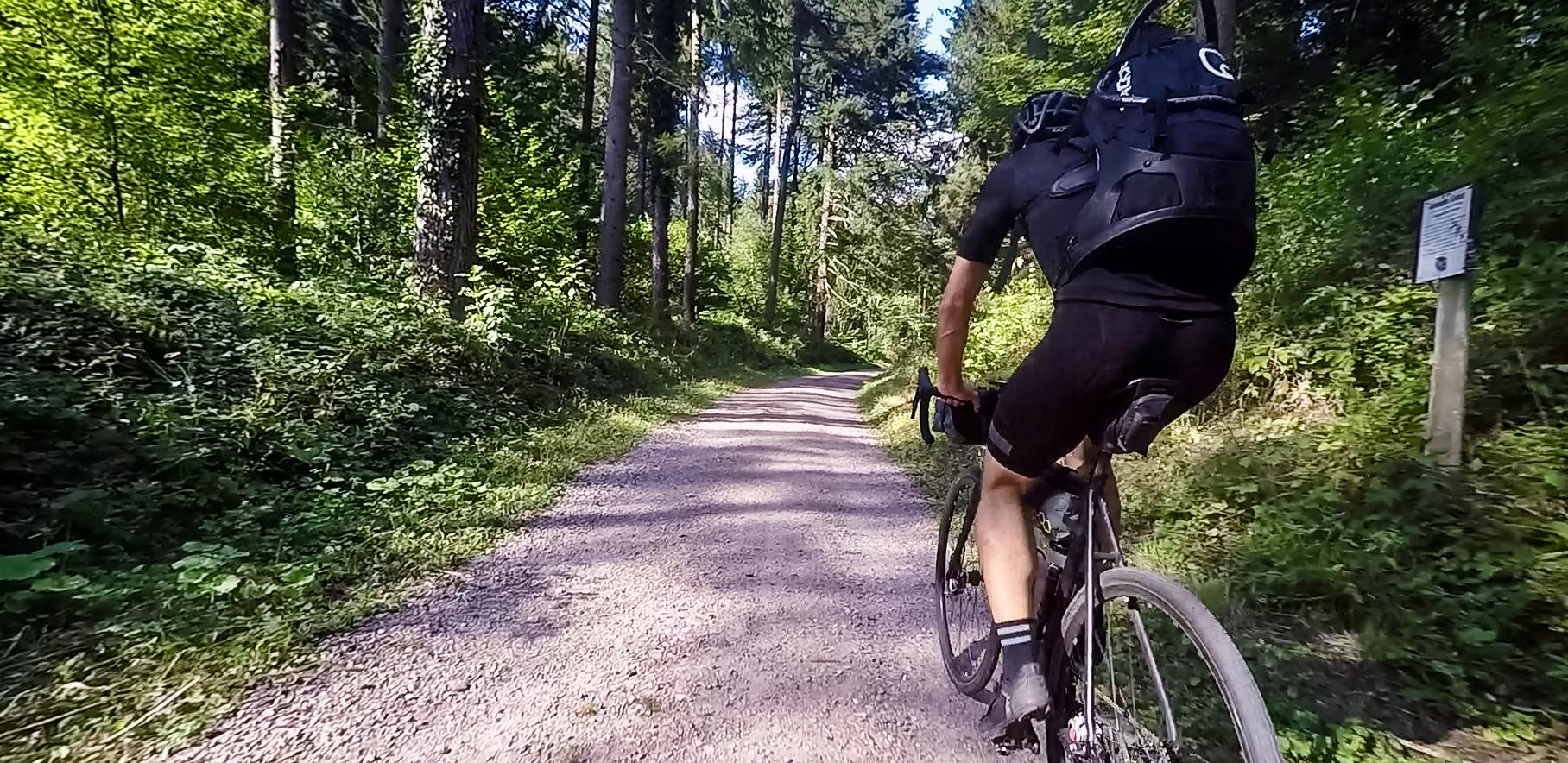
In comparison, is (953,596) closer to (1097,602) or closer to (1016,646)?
(1016,646)

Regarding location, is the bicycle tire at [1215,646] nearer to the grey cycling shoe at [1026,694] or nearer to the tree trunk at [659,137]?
the grey cycling shoe at [1026,694]

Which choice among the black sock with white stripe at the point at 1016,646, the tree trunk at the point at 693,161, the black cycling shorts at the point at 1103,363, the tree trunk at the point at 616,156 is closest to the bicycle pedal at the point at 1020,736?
the black sock with white stripe at the point at 1016,646

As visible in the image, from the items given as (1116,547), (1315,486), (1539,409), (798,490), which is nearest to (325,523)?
(798,490)

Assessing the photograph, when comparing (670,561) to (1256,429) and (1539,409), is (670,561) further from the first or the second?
(1539,409)

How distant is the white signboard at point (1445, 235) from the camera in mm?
2973

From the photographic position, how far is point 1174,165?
56.7 inches

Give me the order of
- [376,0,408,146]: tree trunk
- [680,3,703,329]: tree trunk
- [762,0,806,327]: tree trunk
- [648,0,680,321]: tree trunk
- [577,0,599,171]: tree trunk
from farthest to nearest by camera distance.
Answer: [762,0,806,327]: tree trunk < [680,3,703,329]: tree trunk < [648,0,680,321]: tree trunk < [577,0,599,171]: tree trunk < [376,0,408,146]: tree trunk

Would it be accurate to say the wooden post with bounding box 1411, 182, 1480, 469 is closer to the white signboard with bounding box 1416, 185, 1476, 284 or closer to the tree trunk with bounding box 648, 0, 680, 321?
the white signboard with bounding box 1416, 185, 1476, 284

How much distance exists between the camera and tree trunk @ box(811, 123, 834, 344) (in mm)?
27117

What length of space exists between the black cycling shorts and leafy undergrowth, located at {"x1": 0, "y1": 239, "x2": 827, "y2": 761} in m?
2.50

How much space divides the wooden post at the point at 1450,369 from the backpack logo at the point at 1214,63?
7.77ft

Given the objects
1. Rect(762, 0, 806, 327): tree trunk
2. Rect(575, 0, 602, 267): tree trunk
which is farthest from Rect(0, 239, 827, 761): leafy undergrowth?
Rect(762, 0, 806, 327): tree trunk

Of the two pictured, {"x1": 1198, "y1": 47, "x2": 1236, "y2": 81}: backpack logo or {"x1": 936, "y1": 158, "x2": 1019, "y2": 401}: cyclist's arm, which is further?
{"x1": 936, "y1": 158, "x2": 1019, "y2": 401}: cyclist's arm

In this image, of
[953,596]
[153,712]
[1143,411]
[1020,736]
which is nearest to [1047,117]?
[1143,411]
